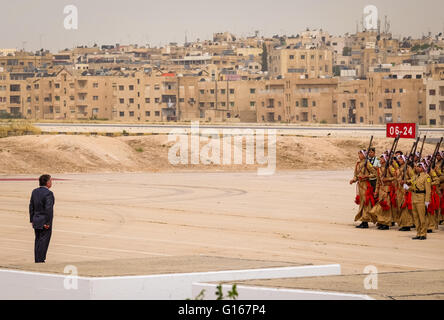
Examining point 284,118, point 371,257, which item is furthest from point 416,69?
point 371,257

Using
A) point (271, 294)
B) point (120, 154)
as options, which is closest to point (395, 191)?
point (271, 294)

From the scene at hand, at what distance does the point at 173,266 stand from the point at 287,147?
37.6 metres

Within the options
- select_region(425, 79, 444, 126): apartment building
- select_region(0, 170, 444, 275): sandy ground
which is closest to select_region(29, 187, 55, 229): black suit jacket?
select_region(0, 170, 444, 275): sandy ground

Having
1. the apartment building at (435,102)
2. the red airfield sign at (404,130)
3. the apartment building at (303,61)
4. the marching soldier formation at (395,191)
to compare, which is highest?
the apartment building at (303,61)

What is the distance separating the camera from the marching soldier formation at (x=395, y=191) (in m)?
19.1

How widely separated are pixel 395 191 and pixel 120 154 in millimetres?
26550

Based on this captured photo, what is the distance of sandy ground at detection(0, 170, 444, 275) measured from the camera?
15.8 m

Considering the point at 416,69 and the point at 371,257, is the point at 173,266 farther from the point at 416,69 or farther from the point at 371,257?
the point at 416,69

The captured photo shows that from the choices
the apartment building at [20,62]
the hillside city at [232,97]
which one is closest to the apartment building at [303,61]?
the hillside city at [232,97]

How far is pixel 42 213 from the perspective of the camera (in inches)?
547

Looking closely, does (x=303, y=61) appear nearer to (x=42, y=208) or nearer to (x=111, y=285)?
(x=42, y=208)

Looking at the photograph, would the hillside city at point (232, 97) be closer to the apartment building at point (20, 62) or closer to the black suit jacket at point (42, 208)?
the apartment building at point (20, 62)

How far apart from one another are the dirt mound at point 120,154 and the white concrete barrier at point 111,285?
30.2 meters

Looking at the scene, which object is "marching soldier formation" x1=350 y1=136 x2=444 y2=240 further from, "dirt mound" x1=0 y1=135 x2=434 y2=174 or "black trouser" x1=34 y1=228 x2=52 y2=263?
"dirt mound" x1=0 y1=135 x2=434 y2=174
